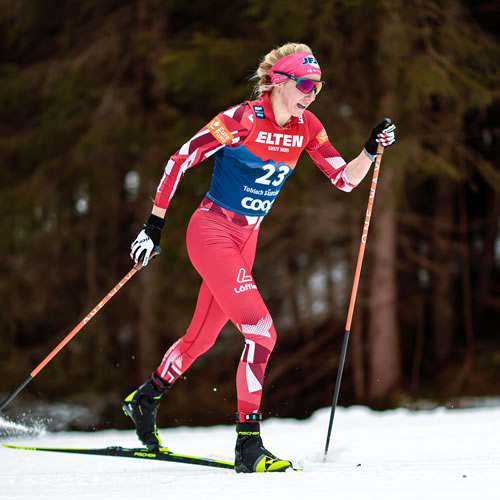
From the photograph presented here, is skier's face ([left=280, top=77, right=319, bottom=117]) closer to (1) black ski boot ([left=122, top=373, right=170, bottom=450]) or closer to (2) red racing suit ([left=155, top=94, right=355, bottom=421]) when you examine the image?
(2) red racing suit ([left=155, top=94, right=355, bottom=421])

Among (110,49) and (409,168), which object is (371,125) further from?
(110,49)

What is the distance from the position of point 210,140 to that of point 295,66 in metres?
0.62

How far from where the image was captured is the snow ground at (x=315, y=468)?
3.12 meters

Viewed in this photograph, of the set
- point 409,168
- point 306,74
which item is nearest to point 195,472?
point 306,74

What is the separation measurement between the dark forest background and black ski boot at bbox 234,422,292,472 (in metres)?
4.84

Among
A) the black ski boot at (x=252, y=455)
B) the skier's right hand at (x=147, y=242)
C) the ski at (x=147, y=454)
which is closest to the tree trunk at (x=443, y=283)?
the ski at (x=147, y=454)

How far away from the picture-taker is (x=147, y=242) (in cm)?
398

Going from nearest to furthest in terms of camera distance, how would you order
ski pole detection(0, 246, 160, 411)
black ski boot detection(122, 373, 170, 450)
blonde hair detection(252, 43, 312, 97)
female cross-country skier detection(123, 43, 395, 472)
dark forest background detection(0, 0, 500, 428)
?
female cross-country skier detection(123, 43, 395, 472), ski pole detection(0, 246, 160, 411), blonde hair detection(252, 43, 312, 97), black ski boot detection(122, 373, 170, 450), dark forest background detection(0, 0, 500, 428)

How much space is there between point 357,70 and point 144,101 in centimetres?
343

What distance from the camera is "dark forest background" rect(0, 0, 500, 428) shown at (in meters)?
8.40

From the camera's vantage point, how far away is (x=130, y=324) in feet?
41.3

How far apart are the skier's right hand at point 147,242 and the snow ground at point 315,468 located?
117 cm

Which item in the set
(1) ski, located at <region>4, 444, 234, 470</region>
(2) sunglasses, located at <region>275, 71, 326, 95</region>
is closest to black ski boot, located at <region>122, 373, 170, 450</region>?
(1) ski, located at <region>4, 444, 234, 470</region>

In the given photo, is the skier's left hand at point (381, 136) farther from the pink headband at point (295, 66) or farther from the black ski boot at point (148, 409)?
the black ski boot at point (148, 409)
